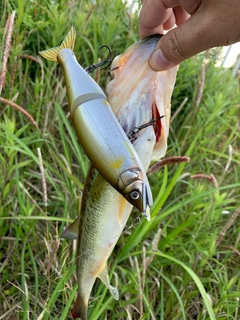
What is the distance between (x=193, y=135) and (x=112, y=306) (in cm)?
127

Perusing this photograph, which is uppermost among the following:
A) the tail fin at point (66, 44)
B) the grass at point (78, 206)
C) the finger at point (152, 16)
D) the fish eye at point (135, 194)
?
the tail fin at point (66, 44)

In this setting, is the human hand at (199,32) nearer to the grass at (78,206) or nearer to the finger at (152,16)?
the finger at (152,16)

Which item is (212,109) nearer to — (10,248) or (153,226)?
(153,226)

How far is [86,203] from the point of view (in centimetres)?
126

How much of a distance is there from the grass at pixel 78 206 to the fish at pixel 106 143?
1.37 feet

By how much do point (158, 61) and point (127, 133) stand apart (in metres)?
0.23

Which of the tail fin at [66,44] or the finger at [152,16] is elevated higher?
the tail fin at [66,44]

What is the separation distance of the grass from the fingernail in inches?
19.3

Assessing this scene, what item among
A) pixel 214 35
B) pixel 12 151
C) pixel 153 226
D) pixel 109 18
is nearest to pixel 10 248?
pixel 12 151

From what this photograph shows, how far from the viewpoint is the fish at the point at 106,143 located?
95 cm

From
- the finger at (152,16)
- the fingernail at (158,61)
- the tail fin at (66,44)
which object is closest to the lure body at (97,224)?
the fingernail at (158,61)

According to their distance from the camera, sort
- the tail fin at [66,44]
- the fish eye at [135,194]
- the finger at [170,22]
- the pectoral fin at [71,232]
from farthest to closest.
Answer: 1. the finger at [170,22]
2. the pectoral fin at [71,232]
3. the tail fin at [66,44]
4. the fish eye at [135,194]

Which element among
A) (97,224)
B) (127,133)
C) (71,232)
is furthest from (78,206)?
(127,133)

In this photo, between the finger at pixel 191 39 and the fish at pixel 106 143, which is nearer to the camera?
the fish at pixel 106 143
